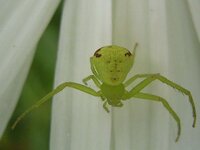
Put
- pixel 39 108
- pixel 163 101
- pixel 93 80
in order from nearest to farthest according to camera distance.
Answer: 1. pixel 163 101
2. pixel 93 80
3. pixel 39 108

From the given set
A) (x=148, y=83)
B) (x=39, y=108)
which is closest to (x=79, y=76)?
(x=148, y=83)

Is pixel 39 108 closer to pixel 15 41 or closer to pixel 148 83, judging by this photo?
pixel 15 41

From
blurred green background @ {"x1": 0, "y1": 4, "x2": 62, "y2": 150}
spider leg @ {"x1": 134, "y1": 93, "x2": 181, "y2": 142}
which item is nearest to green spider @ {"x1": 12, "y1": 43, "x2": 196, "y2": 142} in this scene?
spider leg @ {"x1": 134, "y1": 93, "x2": 181, "y2": 142}

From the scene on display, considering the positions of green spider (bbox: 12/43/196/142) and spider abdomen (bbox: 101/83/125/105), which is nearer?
green spider (bbox: 12/43/196/142)

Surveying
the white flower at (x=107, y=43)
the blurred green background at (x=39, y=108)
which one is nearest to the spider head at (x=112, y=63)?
the white flower at (x=107, y=43)

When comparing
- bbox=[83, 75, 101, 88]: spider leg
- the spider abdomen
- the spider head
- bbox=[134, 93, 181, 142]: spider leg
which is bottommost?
bbox=[134, 93, 181, 142]: spider leg

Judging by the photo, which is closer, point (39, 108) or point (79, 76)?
point (79, 76)

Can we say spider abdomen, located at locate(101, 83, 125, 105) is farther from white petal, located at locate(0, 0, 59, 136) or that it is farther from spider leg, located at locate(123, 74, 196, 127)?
white petal, located at locate(0, 0, 59, 136)
